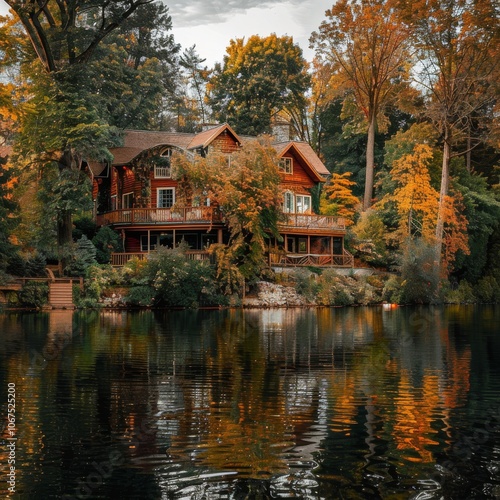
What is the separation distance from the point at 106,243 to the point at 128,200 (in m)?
7.43

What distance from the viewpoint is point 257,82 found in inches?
3014

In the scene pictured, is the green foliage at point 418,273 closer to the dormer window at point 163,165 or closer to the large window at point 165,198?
the large window at point 165,198

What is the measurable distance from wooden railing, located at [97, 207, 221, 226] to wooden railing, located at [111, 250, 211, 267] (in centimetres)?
255

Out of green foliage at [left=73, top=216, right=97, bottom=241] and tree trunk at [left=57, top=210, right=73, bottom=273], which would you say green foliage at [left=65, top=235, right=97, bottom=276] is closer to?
tree trunk at [left=57, top=210, right=73, bottom=273]

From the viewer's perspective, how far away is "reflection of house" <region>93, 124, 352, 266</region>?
5544cm

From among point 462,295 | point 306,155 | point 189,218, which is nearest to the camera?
point 189,218

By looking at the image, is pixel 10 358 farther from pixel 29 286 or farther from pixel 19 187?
pixel 19 187

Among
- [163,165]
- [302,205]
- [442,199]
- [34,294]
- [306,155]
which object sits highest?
[306,155]

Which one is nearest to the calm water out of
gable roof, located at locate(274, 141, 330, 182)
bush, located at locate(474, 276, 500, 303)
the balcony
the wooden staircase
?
the wooden staircase

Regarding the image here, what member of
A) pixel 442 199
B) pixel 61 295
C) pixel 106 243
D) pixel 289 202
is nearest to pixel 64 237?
pixel 106 243

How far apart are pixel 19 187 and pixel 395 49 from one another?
107 ft

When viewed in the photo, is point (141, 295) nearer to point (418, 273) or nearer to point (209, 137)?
point (209, 137)

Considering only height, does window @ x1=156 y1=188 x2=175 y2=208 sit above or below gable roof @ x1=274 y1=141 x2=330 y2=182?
below

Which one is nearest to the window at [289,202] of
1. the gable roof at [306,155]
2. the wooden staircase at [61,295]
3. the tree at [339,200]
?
the gable roof at [306,155]
